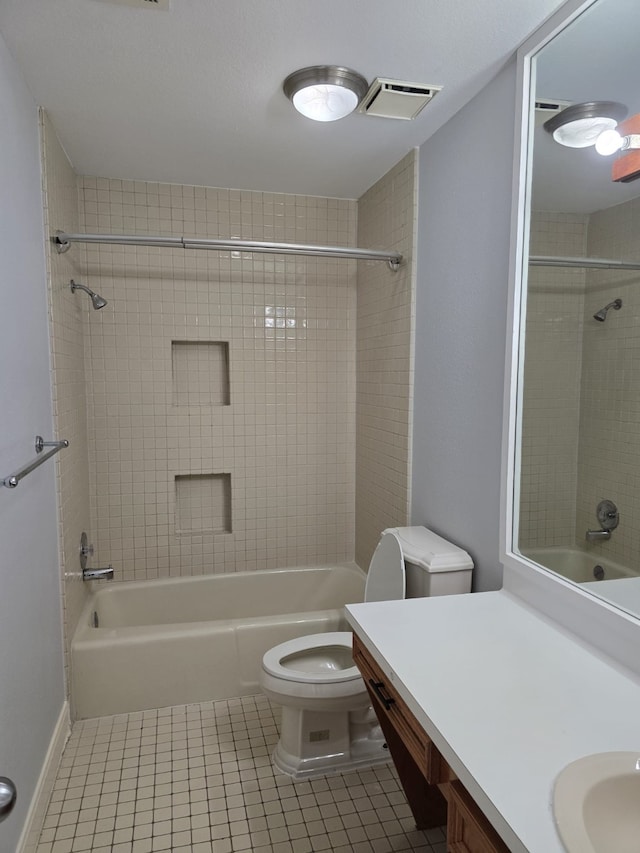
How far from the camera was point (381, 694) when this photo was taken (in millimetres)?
1414

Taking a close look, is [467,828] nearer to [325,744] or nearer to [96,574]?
[325,744]

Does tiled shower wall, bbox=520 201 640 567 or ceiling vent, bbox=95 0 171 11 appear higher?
ceiling vent, bbox=95 0 171 11

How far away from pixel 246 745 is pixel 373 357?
6.27 feet

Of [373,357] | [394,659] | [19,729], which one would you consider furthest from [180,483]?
[394,659]

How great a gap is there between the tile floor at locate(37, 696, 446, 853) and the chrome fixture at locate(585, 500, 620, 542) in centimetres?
112

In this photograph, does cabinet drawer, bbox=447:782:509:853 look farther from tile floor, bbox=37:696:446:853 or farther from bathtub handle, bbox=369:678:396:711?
tile floor, bbox=37:696:446:853

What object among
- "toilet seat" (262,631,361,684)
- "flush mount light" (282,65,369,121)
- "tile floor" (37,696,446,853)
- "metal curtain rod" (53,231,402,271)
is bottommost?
"tile floor" (37,696,446,853)

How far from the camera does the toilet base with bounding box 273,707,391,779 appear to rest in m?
2.07

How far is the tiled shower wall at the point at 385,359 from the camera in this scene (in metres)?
2.53

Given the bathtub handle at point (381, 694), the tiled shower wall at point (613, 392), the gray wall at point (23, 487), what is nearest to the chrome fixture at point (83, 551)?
the gray wall at point (23, 487)

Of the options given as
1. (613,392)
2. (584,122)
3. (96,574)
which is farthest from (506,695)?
(96,574)

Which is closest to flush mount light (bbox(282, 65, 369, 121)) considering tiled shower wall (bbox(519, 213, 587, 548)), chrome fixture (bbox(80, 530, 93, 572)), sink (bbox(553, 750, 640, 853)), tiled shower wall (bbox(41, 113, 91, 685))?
tiled shower wall (bbox(519, 213, 587, 548))

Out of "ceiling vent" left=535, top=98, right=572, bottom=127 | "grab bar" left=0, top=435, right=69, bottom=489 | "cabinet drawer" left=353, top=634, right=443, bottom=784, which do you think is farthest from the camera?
"ceiling vent" left=535, top=98, right=572, bottom=127

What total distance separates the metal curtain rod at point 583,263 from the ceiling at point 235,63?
0.65 metres
